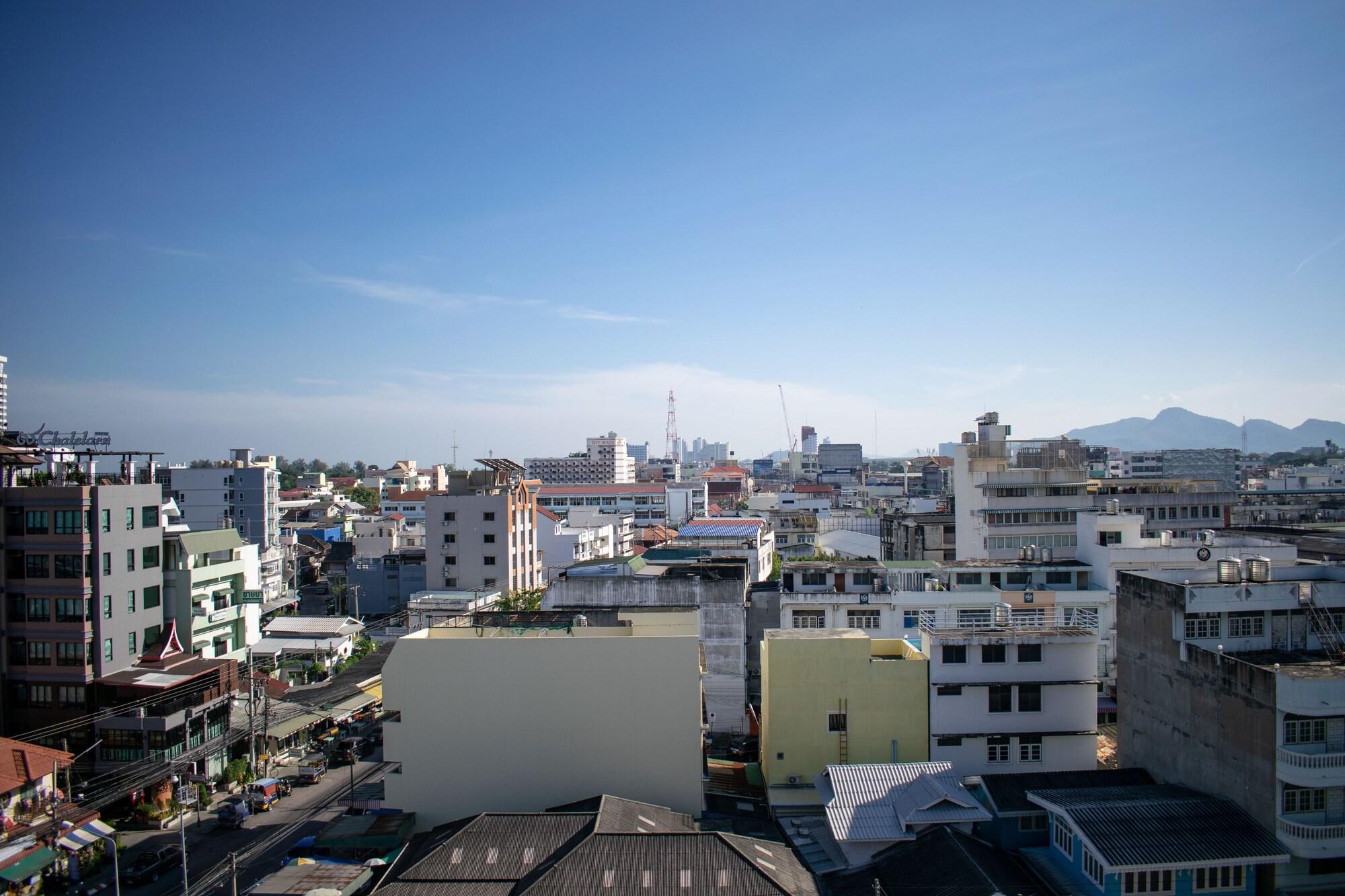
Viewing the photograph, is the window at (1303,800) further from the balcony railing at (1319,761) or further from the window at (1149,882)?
the window at (1149,882)

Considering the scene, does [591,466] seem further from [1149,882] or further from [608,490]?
[1149,882]

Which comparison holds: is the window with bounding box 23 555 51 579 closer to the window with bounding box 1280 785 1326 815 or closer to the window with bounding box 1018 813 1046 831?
the window with bounding box 1018 813 1046 831

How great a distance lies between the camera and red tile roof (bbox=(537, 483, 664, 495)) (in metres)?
91.9

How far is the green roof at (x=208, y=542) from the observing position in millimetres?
32406

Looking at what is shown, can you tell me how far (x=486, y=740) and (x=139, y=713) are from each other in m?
13.2

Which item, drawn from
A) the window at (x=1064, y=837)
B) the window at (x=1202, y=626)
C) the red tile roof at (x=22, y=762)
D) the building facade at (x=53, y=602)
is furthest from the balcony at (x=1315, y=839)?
the building facade at (x=53, y=602)

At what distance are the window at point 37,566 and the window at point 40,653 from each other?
86.4 inches

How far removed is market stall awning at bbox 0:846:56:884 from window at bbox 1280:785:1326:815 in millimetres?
28012

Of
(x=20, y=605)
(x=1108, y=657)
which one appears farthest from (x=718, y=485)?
(x=20, y=605)

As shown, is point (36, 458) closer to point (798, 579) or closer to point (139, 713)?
point (139, 713)

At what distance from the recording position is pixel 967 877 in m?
15.9

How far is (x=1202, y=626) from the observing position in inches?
758

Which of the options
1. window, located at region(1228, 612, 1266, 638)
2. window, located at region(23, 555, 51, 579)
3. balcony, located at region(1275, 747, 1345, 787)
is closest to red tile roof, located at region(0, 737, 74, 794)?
window, located at region(23, 555, 51, 579)

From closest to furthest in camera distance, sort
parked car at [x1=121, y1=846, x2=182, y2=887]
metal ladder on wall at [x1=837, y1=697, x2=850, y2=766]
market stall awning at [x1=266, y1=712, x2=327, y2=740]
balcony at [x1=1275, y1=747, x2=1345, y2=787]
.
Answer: balcony at [x1=1275, y1=747, x2=1345, y2=787] → parked car at [x1=121, y1=846, x2=182, y2=887] → metal ladder on wall at [x1=837, y1=697, x2=850, y2=766] → market stall awning at [x1=266, y1=712, x2=327, y2=740]
